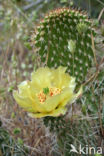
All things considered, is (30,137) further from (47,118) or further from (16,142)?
(47,118)

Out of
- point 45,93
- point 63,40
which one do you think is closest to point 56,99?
point 45,93

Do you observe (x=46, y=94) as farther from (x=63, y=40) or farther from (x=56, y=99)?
(x=63, y=40)

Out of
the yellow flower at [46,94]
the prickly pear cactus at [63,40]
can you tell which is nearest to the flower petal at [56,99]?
the yellow flower at [46,94]

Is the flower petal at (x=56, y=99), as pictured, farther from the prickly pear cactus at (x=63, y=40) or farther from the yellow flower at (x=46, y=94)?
the prickly pear cactus at (x=63, y=40)

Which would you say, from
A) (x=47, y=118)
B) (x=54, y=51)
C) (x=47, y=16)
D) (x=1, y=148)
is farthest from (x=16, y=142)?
(x=47, y=16)

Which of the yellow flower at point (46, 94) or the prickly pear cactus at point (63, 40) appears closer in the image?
the yellow flower at point (46, 94)

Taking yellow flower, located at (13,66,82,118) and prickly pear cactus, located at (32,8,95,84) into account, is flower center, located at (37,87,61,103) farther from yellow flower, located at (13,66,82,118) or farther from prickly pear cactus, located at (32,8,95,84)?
prickly pear cactus, located at (32,8,95,84)
